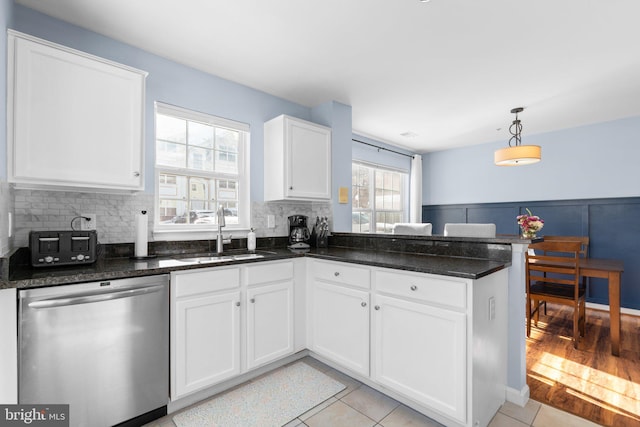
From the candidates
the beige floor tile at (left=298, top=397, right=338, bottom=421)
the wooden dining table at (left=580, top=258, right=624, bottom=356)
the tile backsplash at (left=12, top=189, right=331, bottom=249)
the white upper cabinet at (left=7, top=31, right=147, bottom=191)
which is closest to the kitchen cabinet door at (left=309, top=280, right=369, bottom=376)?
the beige floor tile at (left=298, top=397, right=338, bottom=421)

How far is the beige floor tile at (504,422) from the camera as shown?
1729mm

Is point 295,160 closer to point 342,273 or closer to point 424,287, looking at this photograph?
point 342,273

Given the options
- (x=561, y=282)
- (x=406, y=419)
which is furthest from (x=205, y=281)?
(x=561, y=282)

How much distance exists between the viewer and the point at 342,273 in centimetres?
224

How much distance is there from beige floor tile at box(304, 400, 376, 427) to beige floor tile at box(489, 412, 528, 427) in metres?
0.71

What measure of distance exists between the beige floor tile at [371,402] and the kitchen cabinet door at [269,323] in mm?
631

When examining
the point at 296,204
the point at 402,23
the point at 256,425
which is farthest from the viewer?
the point at 296,204

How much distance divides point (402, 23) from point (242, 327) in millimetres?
2403

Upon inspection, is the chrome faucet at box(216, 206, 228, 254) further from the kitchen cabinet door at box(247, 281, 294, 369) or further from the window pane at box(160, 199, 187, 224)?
the kitchen cabinet door at box(247, 281, 294, 369)

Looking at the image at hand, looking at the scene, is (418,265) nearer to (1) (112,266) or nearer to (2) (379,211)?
(1) (112,266)

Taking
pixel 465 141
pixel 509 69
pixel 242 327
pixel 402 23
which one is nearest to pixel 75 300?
pixel 242 327

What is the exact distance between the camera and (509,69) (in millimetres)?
2658

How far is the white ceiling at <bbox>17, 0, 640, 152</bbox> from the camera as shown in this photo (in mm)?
1882

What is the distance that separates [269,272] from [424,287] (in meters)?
1.15
